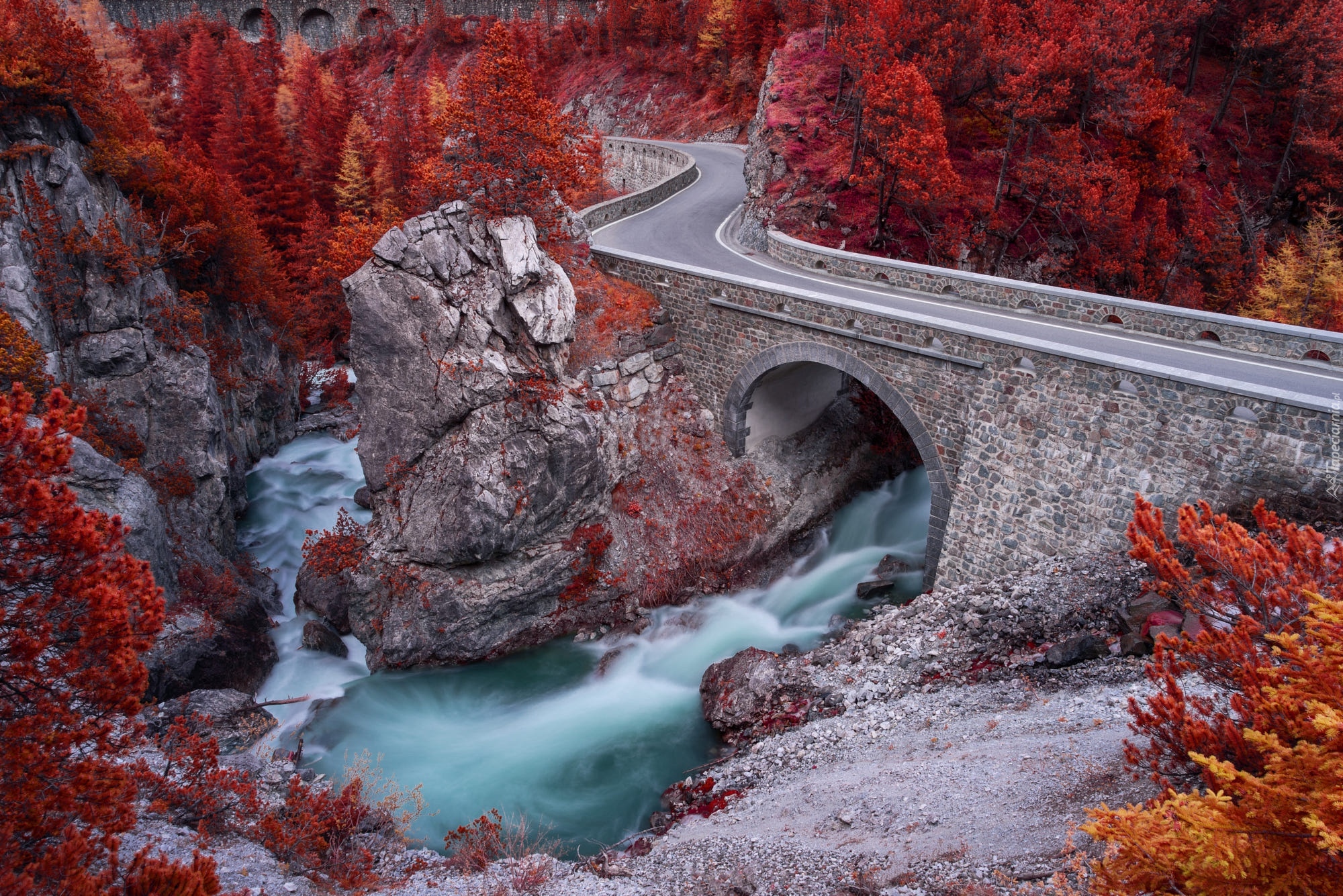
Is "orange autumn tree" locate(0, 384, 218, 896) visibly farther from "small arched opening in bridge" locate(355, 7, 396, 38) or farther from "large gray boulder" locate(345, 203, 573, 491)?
"small arched opening in bridge" locate(355, 7, 396, 38)

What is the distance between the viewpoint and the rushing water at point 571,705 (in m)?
14.4

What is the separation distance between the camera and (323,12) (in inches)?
2982

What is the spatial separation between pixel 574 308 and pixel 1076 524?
13459 millimetres

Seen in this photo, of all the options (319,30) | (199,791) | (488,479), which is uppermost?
(319,30)

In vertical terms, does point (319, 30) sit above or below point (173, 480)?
above

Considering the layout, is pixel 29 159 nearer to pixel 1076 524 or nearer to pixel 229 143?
pixel 229 143

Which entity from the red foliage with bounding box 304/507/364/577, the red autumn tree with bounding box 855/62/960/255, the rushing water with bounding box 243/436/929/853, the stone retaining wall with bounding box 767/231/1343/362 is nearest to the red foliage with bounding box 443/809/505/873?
the rushing water with bounding box 243/436/929/853

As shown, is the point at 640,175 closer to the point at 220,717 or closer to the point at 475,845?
the point at 220,717

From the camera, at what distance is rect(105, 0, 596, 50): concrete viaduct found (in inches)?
2731

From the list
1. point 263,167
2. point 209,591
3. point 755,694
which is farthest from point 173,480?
point 263,167

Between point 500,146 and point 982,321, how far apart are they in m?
13.7

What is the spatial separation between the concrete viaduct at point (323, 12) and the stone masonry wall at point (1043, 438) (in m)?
68.1

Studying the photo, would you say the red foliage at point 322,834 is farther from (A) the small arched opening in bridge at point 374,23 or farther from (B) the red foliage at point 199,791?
(A) the small arched opening in bridge at point 374,23

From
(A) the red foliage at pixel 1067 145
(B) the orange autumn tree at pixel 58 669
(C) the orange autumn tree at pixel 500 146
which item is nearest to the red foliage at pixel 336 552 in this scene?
(C) the orange autumn tree at pixel 500 146
